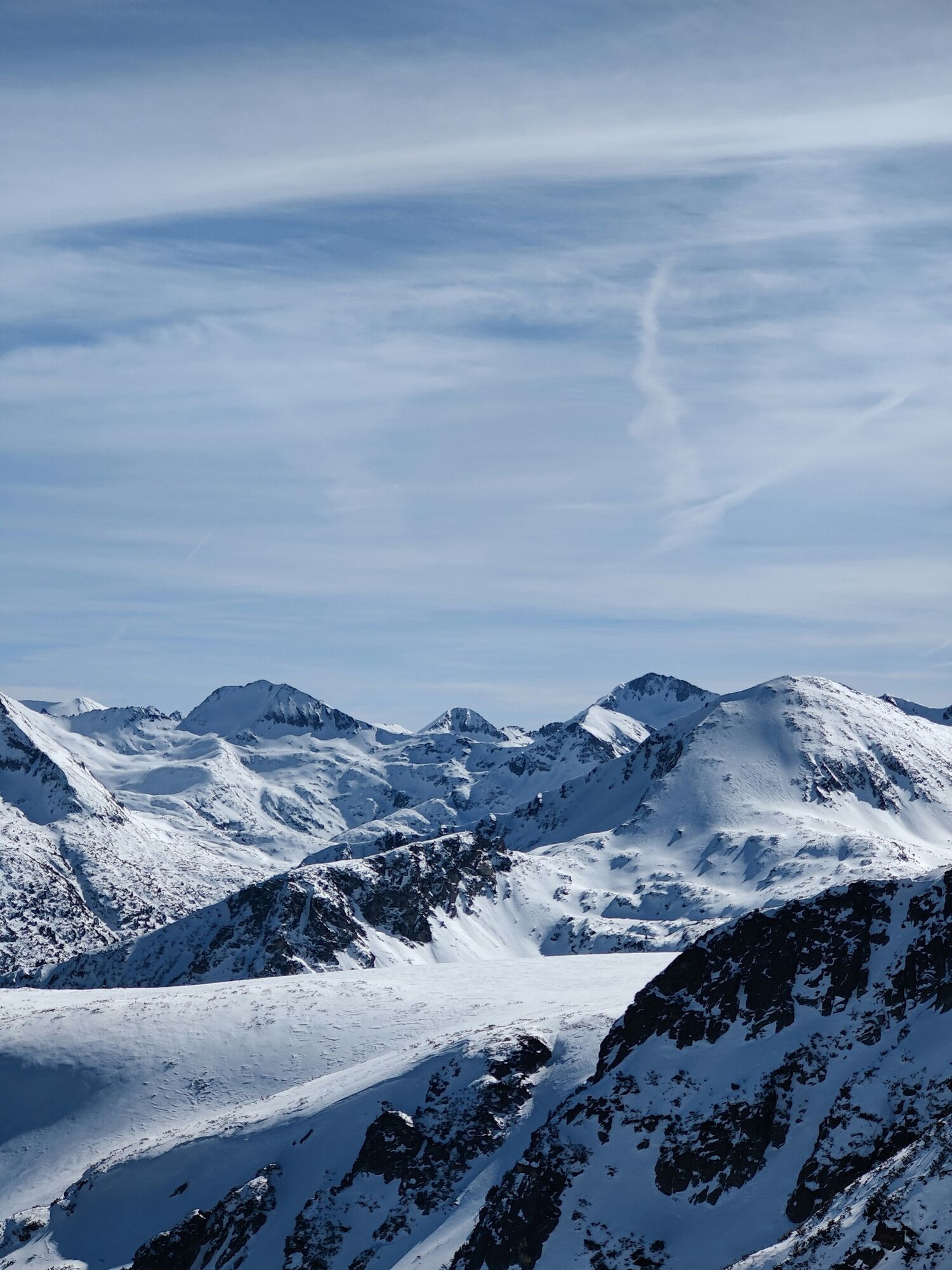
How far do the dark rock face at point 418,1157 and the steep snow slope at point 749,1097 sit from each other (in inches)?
312

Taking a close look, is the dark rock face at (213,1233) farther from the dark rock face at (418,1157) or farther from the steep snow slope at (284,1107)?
the dark rock face at (418,1157)

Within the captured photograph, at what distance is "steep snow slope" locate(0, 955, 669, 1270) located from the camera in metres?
72.8

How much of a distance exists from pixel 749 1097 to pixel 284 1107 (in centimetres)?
3912

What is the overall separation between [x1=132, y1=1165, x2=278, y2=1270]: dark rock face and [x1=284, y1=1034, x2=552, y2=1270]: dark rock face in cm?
331

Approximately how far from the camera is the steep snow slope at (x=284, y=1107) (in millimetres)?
72812

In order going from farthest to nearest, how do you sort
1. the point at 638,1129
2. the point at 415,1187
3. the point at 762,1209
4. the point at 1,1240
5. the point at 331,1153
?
1. the point at 1,1240
2. the point at 331,1153
3. the point at 415,1187
4. the point at 638,1129
5. the point at 762,1209

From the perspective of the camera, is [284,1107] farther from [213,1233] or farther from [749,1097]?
[749,1097]

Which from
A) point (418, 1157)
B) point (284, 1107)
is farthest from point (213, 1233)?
point (418, 1157)

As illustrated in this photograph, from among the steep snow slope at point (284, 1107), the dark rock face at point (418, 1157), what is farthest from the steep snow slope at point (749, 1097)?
the steep snow slope at point (284, 1107)

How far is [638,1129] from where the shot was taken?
63.3m

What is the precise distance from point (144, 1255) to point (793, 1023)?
42.0m

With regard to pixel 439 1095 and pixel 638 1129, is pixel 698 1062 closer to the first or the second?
pixel 638 1129

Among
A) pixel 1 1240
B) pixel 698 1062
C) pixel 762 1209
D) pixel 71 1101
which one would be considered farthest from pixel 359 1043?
pixel 762 1209

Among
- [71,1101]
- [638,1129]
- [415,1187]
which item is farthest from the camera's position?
[71,1101]
